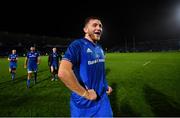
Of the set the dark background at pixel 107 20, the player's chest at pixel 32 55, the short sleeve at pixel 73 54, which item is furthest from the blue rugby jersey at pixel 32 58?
the dark background at pixel 107 20

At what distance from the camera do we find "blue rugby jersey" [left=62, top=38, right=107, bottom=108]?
2918mm

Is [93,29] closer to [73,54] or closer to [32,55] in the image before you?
[73,54]

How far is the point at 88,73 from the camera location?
302 centimetres

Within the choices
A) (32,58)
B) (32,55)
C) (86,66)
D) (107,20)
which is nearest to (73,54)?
(86,66)

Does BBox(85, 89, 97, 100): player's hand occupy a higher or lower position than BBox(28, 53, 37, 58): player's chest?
lower

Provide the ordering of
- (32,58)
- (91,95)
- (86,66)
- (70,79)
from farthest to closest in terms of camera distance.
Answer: (32,58) < (86,66) < (91,95) < (70,79)

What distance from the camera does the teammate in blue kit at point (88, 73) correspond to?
2848 millimetres

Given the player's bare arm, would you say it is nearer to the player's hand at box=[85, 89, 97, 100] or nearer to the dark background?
the player's hand at box=[85, 89, 97, 100]

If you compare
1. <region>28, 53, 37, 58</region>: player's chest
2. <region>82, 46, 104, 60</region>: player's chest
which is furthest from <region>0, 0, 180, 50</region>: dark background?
<region>82, 46, 104, 60</region>: player's chest

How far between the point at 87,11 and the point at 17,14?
73.2 ft

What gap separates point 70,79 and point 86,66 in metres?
0.33

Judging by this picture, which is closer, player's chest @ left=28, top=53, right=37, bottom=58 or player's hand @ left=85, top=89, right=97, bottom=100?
player's hand @ left=85, top=89, right=97, bottom=100

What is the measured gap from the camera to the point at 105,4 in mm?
79000

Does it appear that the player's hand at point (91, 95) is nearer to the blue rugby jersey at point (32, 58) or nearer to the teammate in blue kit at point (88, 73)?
the teammate in blue kit at point (88, 73)
